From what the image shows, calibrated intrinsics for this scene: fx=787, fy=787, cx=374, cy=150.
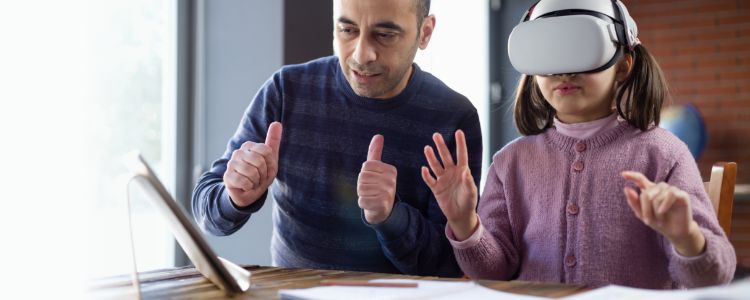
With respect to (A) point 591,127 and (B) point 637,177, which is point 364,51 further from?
(B) point 637,177

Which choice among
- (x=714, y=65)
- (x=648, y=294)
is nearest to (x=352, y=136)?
(x=648, y=294)

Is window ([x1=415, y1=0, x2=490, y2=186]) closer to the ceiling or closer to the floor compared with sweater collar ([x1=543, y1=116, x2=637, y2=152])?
closer to the ceiling

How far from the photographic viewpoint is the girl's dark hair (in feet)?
4.74

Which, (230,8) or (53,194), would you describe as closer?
(53,194)

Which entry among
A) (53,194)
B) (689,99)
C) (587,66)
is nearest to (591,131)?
(587,66)

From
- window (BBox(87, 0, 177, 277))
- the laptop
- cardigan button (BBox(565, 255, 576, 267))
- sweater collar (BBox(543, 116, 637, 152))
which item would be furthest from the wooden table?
window (BBox(87, 0, 177, 277))

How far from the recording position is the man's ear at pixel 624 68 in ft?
4.88

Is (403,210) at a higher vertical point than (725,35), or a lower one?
lower

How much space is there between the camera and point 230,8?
8.73 ft

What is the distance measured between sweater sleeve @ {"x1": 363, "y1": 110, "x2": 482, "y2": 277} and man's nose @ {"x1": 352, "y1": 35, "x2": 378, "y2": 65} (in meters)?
0.26

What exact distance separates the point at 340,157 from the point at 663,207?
31.2 inches

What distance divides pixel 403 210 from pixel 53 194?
94cm

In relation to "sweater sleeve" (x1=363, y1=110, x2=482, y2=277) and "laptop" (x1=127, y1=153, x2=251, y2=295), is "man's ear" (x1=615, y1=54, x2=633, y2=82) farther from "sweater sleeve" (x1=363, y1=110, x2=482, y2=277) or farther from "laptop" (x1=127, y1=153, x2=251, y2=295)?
"laptop" (x1=127, y1=153, x2=251, y2=295)

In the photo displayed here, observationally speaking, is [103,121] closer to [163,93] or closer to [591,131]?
[163,93]
